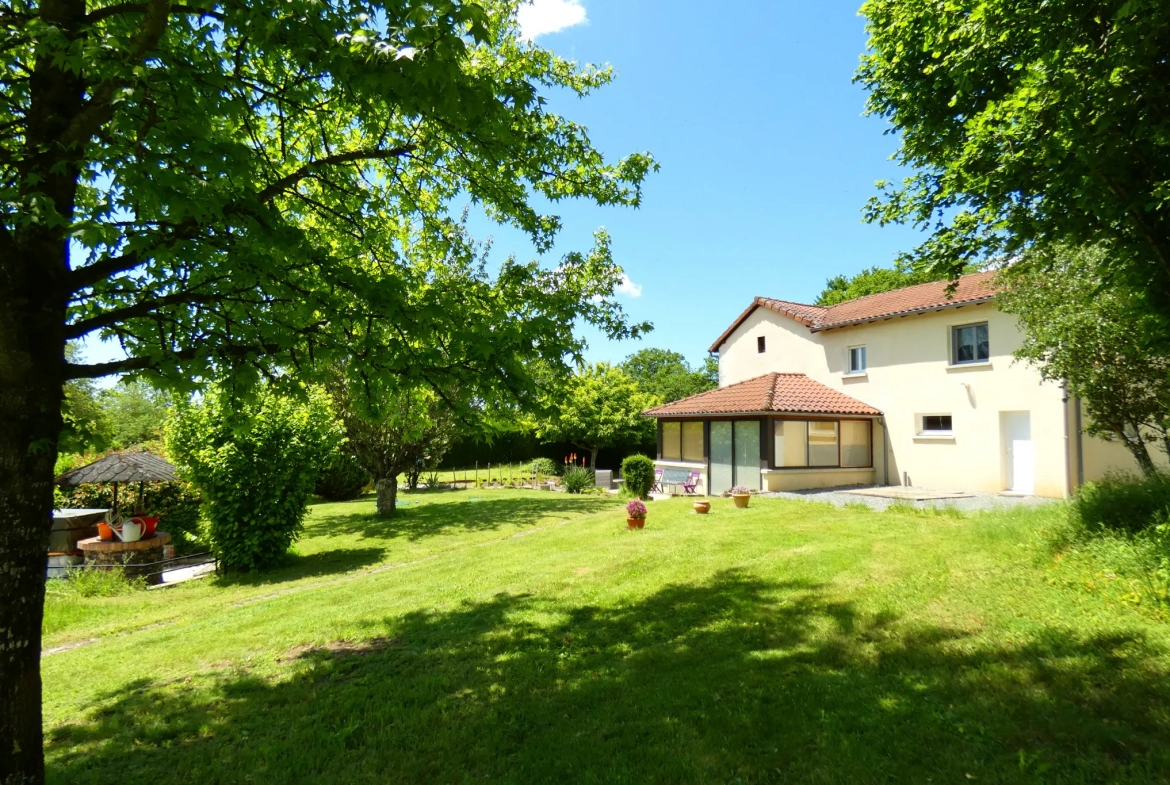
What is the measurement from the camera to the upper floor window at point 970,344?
17578 mm

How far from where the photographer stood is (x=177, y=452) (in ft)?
39.2

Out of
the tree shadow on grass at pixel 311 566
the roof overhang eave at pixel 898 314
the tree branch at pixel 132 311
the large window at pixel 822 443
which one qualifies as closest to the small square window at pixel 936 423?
the large window at pixel 822 443

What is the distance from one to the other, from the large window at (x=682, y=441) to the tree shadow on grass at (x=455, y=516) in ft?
12.6

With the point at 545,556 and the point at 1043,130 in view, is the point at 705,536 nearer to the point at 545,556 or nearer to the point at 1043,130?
the point at 545,556

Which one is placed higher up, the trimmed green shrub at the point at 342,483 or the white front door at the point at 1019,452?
the white front door at the point at 1019,452

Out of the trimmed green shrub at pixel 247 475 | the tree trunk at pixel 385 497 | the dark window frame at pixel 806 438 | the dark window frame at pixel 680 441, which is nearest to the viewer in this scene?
the trimmed green shrub at pixel 247 475

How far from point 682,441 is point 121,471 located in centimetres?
1769

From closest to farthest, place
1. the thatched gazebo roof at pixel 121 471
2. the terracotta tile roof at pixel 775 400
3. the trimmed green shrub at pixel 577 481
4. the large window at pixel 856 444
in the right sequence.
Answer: the thatched gazebo roof at pixel 121 471 < the terracotta tile roof at pixel 775 400 < the large window at pixel 856 444 < the trimmed green shrub at pixel 577 481

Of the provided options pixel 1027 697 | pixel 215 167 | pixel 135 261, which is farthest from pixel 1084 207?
pixel 135 261

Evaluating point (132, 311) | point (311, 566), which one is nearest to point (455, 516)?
point (311, 566)

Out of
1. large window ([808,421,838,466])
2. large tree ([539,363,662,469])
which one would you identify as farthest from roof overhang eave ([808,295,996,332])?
large tree ([539,363,662,469])

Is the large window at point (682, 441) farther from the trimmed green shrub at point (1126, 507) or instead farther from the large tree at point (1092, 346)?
the trimmed green shrub at point (1126, 507)

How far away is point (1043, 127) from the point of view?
17.9 feet

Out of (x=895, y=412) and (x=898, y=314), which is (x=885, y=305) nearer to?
(x=898, y=314)
